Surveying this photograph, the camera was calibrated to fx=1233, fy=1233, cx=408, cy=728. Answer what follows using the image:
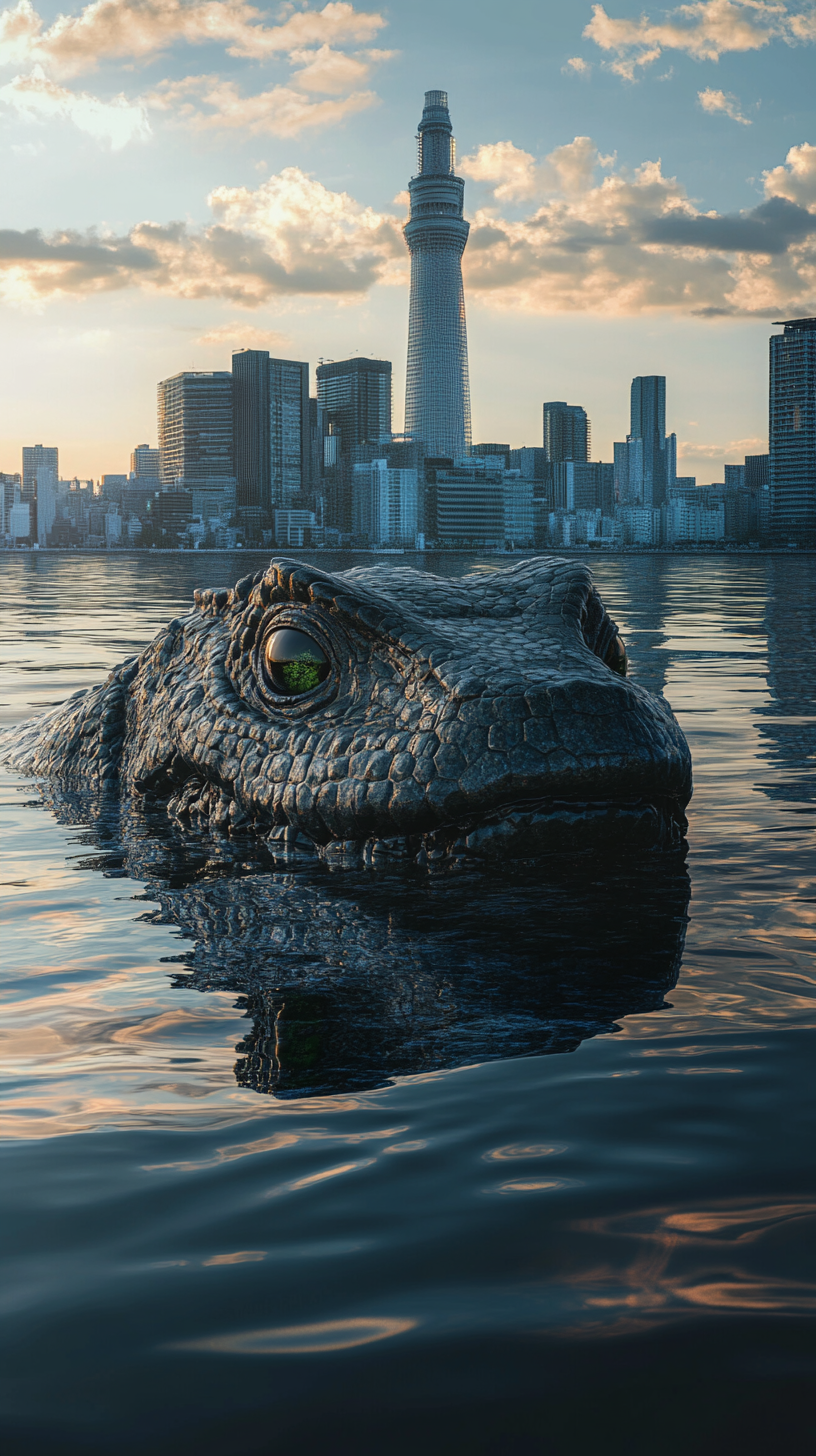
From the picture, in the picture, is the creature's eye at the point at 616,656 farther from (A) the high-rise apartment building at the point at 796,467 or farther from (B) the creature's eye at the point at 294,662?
(A) the high-rise apartment building at the point at 796,467

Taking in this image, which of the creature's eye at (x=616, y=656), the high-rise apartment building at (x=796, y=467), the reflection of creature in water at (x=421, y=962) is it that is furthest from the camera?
the high-rise apartment building at (x=796, y=467)

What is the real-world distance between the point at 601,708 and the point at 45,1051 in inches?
85.4

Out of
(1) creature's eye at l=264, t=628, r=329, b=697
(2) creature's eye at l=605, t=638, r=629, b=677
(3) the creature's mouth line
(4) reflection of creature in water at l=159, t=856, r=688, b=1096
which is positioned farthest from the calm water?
(2) creature's eye at l=605, t=638, r=629, b=677

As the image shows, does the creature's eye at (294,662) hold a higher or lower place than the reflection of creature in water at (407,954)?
higher

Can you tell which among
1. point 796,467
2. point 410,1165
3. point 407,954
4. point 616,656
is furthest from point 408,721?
point 796,467

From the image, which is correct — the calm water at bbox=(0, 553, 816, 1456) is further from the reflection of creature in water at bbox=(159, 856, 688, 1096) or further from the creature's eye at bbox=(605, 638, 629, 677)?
the creature's eye at bbox=(605, 638, 629, 677)

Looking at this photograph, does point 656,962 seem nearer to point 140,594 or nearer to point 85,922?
point 85,922

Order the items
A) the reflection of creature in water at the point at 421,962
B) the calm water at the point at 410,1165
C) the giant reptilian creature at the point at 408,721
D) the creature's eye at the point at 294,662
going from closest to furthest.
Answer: the calm water at the point at 410,1165
the reflection of creature in water at the point at 421,962
the giant reptilian creature at the point at 408,721
the creature's eye at the point at 294,662

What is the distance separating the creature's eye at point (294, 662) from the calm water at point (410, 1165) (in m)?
0.74

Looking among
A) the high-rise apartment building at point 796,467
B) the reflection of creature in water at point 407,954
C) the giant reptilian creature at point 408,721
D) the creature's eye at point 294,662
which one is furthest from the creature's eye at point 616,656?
the high-rise apartment building at point 796,467

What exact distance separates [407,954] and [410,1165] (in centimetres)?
135

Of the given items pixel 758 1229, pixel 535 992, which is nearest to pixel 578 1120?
pixel 758 1229

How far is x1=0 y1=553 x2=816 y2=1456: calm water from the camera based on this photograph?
1574 millimetres

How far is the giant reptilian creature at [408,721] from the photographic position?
13.6 feet
